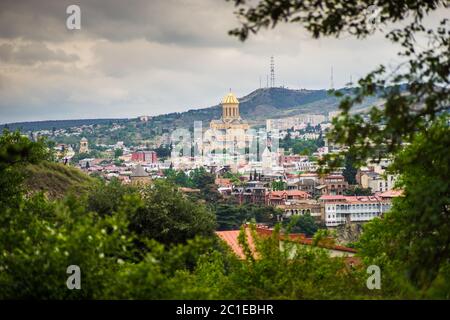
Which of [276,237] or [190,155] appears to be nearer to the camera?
[276,237]

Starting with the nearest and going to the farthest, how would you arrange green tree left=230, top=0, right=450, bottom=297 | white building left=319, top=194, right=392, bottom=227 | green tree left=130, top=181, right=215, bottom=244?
green tree left=230, top=0, right=450, bottom=297 < green tree left=130, top=181, right=215, bottom=244 < white building left=319, top=194, right=392, bottom=227

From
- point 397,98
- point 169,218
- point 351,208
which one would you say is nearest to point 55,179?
point 169,218

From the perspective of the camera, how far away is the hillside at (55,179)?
4138 centimetres

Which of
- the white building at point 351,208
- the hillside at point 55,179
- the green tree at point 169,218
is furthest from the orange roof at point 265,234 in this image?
the white building at point 351,208

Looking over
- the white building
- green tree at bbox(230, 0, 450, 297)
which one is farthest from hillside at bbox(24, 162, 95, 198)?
the white building

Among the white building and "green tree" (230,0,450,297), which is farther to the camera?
the white building

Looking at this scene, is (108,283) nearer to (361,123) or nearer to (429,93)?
(361,123)

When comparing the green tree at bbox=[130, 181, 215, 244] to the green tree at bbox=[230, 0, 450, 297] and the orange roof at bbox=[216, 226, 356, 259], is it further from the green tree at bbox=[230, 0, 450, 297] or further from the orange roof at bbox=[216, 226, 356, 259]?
the green tree at bbox=[230, 0, 450, 297]

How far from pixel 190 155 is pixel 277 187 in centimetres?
8160

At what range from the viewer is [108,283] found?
956 cm

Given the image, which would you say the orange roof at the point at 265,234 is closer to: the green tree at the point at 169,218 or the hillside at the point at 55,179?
the green tree at the point at 169,218

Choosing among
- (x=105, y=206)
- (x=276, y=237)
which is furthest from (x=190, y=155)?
(x=276, y=237)

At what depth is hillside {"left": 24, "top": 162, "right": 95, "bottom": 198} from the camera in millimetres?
41375

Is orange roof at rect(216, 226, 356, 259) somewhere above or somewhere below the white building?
above
